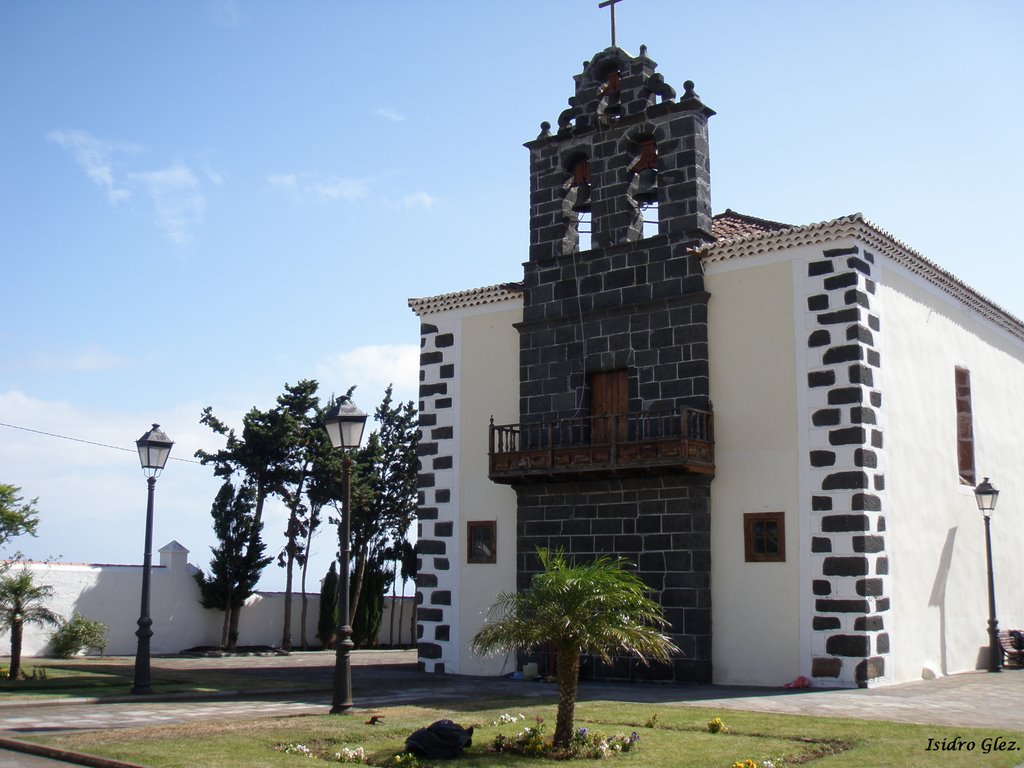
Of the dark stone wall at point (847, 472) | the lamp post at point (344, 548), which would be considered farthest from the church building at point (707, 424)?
the lamp post at point (344, 548)

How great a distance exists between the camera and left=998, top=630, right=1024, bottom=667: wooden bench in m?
17.6

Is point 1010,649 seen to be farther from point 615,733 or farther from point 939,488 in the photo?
point 615,733

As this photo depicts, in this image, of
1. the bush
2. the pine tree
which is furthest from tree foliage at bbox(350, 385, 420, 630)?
the bush

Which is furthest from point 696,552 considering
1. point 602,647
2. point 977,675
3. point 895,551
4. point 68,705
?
point 68,705

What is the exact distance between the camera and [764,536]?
15.1 m

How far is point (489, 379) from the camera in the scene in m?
18.1

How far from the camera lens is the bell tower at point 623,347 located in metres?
15.5

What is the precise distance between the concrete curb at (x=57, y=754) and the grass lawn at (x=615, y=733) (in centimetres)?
12

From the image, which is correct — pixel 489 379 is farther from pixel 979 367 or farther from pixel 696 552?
pixel 979 367

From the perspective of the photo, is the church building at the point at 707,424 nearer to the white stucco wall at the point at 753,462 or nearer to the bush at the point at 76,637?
the white stucco wall at the point at 753,462

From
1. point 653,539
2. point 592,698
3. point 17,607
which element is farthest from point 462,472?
point 17,607

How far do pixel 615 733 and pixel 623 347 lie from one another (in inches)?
309

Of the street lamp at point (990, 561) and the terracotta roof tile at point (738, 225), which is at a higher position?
the terracotta roof tile at point (738, 225)

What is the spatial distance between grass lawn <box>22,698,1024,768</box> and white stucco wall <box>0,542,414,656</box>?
10893 mm
